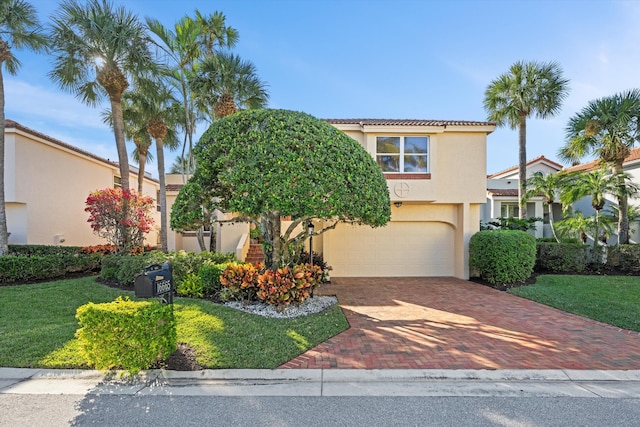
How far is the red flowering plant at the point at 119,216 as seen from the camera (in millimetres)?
10781

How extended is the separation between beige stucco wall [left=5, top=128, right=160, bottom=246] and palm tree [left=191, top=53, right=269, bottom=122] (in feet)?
25.5

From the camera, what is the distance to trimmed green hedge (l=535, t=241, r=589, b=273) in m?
11.6

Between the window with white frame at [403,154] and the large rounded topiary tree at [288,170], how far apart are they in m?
4.67

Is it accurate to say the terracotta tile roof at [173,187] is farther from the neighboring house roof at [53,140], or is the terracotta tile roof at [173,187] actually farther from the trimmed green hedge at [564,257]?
the trimmed green hedge at [564,257]

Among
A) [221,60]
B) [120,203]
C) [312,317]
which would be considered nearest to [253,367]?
[312,317]

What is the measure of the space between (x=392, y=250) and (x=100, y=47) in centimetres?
1291

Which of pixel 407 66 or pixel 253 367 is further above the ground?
pixel 407 66

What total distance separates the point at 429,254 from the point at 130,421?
11.4 m

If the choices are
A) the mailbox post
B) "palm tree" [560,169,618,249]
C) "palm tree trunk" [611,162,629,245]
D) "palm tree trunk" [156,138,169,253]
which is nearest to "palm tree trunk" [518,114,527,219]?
"palm tree" [560,169,618,249]

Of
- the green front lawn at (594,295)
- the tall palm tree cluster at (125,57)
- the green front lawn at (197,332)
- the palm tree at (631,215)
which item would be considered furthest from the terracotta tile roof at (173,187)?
the palm tree at (631,215)

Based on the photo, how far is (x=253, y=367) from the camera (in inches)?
167

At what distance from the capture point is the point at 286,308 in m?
6.89

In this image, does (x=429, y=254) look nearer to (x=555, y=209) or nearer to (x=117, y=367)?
(x=117, y=367)

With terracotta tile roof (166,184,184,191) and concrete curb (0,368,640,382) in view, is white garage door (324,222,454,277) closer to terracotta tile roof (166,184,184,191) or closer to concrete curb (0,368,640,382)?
concrete curb (0,368,640,382)
